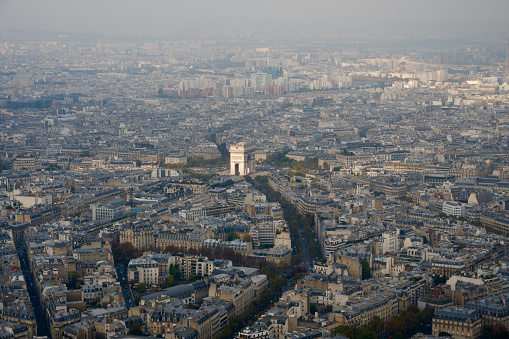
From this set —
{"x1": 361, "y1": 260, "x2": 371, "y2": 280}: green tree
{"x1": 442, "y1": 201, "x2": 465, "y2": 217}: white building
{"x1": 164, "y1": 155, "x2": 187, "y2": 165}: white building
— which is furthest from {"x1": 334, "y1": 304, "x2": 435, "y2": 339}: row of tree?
{"x1": 164, "y1": 155, "x2": 187, "y2": 165}: white building

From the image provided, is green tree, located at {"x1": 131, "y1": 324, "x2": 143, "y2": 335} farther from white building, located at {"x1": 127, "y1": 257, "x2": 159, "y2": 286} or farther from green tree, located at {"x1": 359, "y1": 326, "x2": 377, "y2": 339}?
green tree, located at {"x1": 359, "y1": 326, "x2": 377, "y2": 339}

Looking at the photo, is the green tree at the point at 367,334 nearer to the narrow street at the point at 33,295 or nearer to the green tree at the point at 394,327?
the green tree at the point at 394,327

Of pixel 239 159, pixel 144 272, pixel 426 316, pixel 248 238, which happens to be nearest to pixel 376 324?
pixel 426 316

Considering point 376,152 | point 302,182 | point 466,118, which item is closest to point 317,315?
point 302,182

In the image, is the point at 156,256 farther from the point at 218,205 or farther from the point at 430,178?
the point at 430,178

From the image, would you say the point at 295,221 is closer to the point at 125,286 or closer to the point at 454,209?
the point at 454,209

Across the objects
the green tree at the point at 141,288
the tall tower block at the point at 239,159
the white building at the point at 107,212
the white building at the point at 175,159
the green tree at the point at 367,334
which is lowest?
the white building at the point at 175,159

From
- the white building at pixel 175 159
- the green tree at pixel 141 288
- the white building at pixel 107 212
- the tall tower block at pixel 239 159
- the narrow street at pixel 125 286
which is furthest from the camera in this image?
the white building at pixel 175 159

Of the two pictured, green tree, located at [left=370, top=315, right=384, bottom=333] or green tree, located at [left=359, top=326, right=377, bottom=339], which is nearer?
green tree, located at [left=359, top=326, right=377, bottom=339]

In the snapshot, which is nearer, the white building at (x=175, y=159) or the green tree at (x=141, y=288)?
the green tree at (x=141, y=288)

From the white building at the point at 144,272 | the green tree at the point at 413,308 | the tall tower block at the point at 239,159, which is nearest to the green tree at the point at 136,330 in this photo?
the white building at the point at 144,272
